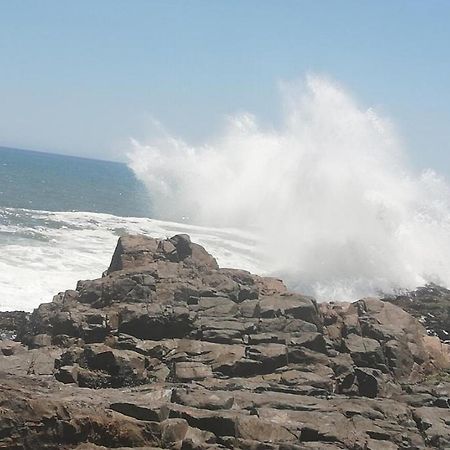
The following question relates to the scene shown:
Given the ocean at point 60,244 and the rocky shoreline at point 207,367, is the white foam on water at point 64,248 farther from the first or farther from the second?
the rocky shoreline at point 207,367

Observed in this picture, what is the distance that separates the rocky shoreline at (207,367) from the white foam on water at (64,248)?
4.12 m

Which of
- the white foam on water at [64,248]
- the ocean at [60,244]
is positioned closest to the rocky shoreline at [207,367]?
the white foam on water at [64,248]

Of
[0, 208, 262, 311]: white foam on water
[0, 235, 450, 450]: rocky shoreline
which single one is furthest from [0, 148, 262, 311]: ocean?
[0, 235, 450, 450]: rocky shoreline

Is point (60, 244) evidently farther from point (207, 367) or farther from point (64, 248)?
point (207, 367)

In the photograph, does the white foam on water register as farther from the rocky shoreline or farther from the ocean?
the rocky shoreline

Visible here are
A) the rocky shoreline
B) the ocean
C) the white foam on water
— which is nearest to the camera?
the rocky shoreline

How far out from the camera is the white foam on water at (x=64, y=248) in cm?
2694

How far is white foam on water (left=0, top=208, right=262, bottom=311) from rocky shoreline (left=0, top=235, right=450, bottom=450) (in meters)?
4.12

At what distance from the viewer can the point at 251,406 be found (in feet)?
40.0

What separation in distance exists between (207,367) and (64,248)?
22.5m

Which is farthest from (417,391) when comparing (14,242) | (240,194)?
(240,194)

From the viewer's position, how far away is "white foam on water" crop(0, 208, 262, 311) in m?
26.9

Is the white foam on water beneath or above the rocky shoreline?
above

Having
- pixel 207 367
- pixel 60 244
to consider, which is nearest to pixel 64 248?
pixel 60 244
